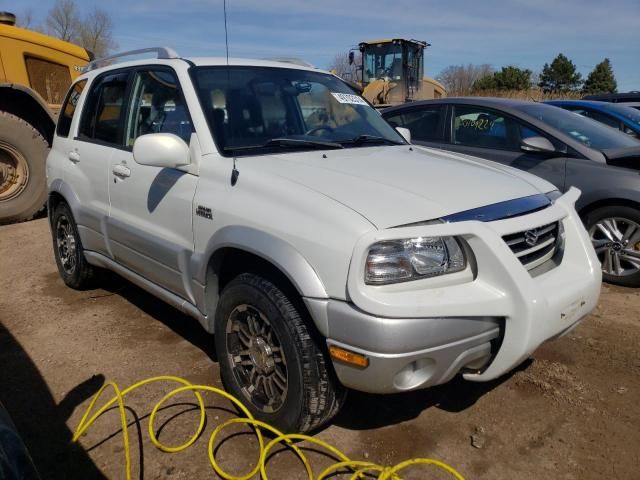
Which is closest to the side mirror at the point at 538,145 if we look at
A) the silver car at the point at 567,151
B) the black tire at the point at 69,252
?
the silver car at the point at 567,151

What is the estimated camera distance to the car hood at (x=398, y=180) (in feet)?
7.56

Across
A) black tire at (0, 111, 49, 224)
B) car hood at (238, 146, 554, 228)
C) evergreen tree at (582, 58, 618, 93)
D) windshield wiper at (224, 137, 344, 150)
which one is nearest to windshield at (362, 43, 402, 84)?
black tire at (0, 111, 49, 224)

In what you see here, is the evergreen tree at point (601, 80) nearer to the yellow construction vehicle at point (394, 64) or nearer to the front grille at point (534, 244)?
the yellow construction vehicle at point (394, 64)

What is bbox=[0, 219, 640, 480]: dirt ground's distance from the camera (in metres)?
2.58

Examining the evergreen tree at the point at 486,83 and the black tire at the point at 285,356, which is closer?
the black tire at the point at 285,356

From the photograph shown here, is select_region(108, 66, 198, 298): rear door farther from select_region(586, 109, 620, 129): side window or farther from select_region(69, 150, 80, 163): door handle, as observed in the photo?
select_region(586, 109, 620, 129): side window

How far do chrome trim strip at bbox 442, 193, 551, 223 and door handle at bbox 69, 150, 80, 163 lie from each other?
3115 millimetres

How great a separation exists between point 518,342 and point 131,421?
2015 mm

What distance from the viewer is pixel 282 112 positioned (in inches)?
134

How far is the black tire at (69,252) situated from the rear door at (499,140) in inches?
144

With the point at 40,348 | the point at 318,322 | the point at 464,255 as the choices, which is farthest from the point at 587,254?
the point at 40,348

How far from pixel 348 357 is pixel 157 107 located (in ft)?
7.18

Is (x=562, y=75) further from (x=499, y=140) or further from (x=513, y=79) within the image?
(x=499, y=140)

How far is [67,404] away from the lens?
121 inches
